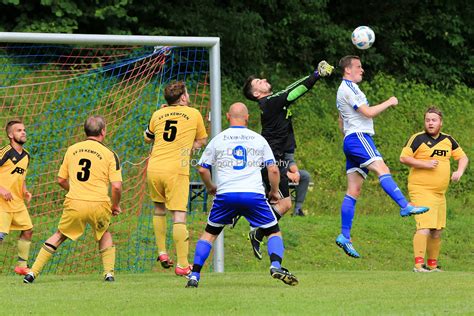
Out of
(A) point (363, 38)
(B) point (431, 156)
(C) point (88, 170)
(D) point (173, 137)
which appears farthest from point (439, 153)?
(C) point (88, 170)

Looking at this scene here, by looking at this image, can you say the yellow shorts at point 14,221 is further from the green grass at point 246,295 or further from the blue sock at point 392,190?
the blue sock at point 392,190

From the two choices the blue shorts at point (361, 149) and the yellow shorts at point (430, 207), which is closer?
the blue shorts at point (361, 149)

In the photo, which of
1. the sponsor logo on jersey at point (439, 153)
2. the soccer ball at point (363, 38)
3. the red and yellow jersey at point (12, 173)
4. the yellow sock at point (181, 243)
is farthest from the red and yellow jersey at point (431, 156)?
the red and yellow jersey at point (12, 173)

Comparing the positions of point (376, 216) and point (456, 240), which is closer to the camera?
point (456, 240)

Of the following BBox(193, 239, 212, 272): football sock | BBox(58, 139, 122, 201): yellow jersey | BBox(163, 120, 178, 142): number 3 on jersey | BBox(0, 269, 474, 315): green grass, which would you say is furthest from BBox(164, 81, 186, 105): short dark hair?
BBox(193, 239, 212, 272): football sock

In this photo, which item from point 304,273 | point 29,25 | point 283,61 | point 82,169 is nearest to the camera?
point 82,169

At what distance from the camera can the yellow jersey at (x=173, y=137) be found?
12688 mm

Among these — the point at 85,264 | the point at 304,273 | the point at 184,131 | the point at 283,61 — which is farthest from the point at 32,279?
the point at 283,61

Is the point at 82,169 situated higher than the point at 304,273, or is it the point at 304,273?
the point at 82,169

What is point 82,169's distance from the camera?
39.2 feet

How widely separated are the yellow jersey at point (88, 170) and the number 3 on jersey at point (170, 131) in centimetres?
88

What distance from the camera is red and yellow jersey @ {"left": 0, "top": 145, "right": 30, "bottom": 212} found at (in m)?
13.5

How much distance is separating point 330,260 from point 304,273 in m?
4.18

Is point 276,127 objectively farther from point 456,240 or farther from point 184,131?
point 456,240
